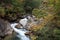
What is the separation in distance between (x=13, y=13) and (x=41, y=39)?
17038mm

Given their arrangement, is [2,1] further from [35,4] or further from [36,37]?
[36,37]

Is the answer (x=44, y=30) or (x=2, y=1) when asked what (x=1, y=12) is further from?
(x=44, y=30)

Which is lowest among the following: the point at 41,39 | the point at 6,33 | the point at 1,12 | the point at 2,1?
the point at 41,39

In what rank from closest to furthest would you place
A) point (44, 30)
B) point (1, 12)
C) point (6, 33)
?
1. point (44, 30)
2. point (6, 33)
3. point (1, 12)

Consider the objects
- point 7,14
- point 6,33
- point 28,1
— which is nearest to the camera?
point 6,33

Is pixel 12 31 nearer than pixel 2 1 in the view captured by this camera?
Yes

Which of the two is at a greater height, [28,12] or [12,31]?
[28,12]

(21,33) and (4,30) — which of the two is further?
(21,33)

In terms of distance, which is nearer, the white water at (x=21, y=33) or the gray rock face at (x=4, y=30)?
the white water at (x=21, y=33)

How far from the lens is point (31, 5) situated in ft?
94.1

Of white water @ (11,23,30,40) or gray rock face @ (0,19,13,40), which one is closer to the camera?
white water @ (11,23,30,40)

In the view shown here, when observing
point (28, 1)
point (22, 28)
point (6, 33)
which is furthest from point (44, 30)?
point (28, 1)

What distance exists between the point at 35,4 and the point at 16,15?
5.14 metres

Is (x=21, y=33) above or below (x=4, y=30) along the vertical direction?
below
